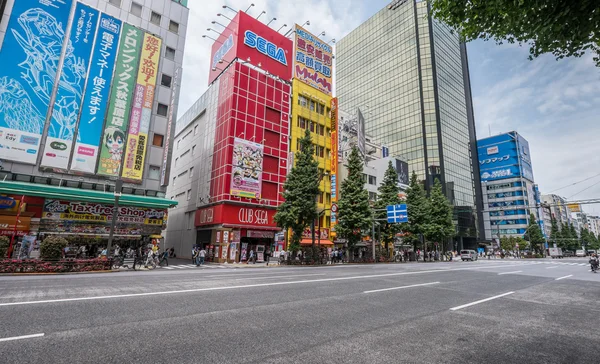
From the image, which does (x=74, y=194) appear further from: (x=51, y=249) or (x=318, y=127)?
(x=318, y=127)

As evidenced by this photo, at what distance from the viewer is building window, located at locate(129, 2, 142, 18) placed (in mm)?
30816

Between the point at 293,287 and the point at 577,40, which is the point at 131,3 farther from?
the point at 577,40

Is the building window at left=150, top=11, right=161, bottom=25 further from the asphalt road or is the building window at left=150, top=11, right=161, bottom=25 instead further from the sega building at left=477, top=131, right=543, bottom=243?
the sega building at left=477, top=131, right=543, bottom=243

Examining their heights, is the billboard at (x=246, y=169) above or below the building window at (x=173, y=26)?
below

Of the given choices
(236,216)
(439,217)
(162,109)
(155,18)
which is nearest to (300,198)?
(236,216)

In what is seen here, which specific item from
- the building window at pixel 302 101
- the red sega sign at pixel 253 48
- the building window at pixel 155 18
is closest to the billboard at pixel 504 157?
the building window at pixel 302 101

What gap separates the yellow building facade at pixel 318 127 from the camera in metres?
41.2

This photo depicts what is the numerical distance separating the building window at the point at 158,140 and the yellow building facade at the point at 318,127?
55.2 feet

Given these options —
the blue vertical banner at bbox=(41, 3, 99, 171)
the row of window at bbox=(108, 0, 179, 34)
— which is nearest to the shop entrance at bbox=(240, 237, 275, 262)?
the blue vertical banner at bbox=(41, 3, 99, 171)

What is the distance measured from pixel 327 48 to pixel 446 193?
48871 mm

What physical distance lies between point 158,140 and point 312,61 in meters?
27.3

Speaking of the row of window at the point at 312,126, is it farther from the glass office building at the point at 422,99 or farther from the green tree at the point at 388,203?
the glass office building at the point at 422,99

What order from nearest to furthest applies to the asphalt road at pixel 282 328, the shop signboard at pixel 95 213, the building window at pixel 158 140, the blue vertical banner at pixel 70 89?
the asphalt road at pixel 282 328 < the blue vertical banner at pixel 70 89 < the shop signboard at pixel 95 213 < the building window at pixel 158 140

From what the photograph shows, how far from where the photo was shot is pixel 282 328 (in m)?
5.24
